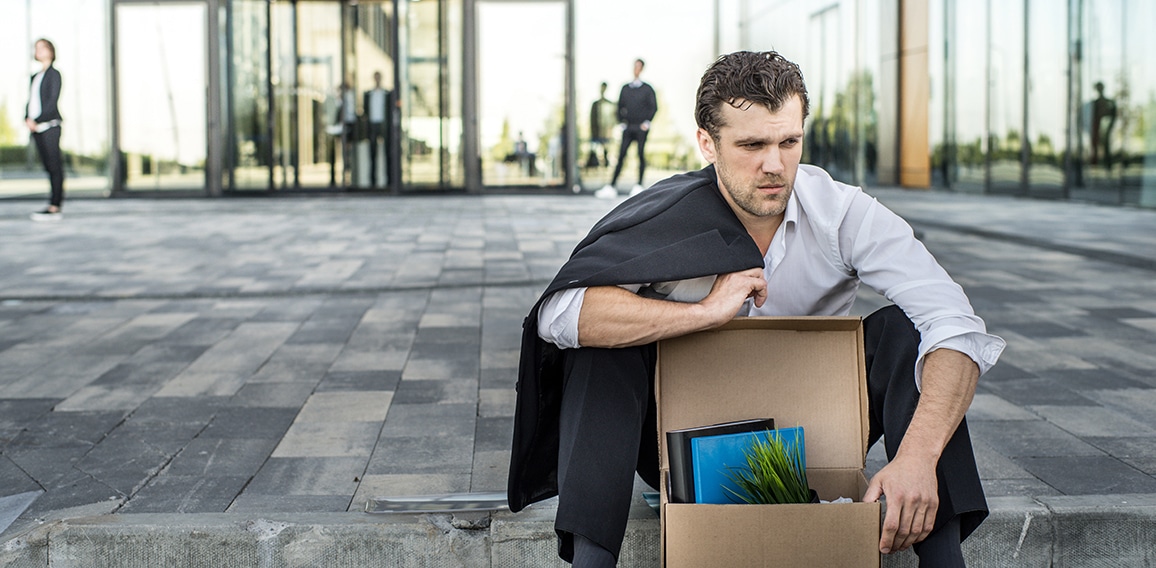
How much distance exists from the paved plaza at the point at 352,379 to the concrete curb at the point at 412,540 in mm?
12

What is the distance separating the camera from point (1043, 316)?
19.1 ft

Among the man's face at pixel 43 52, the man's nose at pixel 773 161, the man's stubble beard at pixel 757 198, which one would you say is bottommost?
the man's stubble beard at pixel 757 198

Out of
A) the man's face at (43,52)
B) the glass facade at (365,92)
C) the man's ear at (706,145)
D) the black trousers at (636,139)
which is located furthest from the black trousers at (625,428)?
the glass facade at (365,92)

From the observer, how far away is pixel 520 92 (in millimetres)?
17641

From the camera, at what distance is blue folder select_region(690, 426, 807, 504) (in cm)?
237

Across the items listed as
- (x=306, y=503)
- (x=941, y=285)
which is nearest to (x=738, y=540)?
(x=941, y=285)

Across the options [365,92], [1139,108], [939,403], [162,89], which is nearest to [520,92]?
[365,92]

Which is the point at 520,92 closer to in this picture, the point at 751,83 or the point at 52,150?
the point at 52,150

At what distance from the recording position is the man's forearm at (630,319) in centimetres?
238

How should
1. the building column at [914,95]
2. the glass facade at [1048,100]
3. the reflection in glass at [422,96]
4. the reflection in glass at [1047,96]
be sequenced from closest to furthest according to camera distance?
the glass facade at [1048,100]
the reflection in glass at [1047,96]
the reflection in glass at [422,96]
the building column at [914,95]

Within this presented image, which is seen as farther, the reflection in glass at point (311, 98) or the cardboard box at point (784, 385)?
the reflection in glass at point (311, 98)

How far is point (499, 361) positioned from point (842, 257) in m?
2.44

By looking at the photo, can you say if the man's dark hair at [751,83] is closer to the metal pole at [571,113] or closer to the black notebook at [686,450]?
the black notebook at [686,450]

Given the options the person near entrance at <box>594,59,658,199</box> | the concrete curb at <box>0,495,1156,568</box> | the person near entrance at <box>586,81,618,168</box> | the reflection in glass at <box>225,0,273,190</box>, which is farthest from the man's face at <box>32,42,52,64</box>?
the concrete curb at <box>0,495,1156,568</box>
